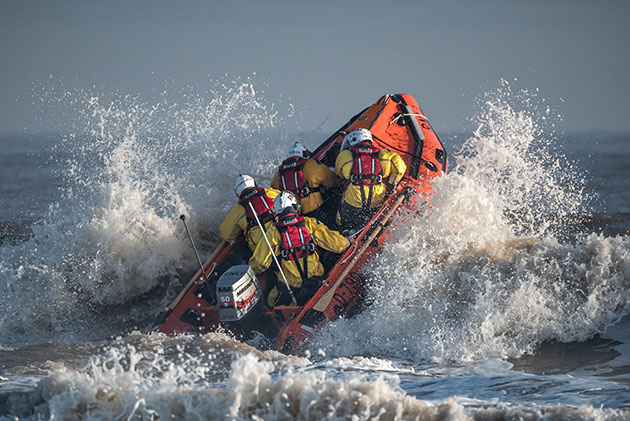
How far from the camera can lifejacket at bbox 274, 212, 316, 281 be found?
5445 mm

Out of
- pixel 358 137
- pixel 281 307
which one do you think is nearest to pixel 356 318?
pixel 281 307

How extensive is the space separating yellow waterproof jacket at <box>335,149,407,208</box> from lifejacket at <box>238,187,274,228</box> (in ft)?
2.77

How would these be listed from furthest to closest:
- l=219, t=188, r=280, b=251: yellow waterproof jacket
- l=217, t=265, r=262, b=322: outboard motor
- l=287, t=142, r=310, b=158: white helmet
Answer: l=287, t=142, r=310, b=158: white helmet
l=219, t=188, r=280, b=251: yellow waterproof jacket
l=217, t=265, r=262, b=322: outboard motor

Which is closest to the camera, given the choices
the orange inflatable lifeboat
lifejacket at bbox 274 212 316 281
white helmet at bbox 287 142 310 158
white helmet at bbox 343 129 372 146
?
the orange inflatable lifeboat

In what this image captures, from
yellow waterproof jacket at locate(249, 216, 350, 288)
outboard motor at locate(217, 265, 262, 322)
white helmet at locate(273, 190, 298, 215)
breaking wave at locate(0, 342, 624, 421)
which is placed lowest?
breaking wave at locate(0, 342, 624, 421)

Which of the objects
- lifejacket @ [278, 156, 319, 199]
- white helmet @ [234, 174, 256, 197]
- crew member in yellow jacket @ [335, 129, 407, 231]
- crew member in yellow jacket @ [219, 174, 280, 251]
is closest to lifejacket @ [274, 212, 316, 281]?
crew member in yellow jacket @ [219, 174, 280, 251]

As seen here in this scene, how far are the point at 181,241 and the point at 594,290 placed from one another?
4.50 metres

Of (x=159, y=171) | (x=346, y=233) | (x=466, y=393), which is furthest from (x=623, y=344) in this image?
(x=159, y=171)

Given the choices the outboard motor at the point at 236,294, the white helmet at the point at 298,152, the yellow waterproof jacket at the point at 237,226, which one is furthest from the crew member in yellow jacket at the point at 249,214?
the white helmet at the point at 298,152

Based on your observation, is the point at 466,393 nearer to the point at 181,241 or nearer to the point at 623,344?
the point at 623,344

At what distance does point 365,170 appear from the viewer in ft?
20.4

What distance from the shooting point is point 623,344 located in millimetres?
5078

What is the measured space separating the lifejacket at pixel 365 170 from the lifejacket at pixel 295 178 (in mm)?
521

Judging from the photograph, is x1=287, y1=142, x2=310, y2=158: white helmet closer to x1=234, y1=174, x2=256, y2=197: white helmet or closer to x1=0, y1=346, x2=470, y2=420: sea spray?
x1=234, y1=174, x2=256, y2=197: white helmet
